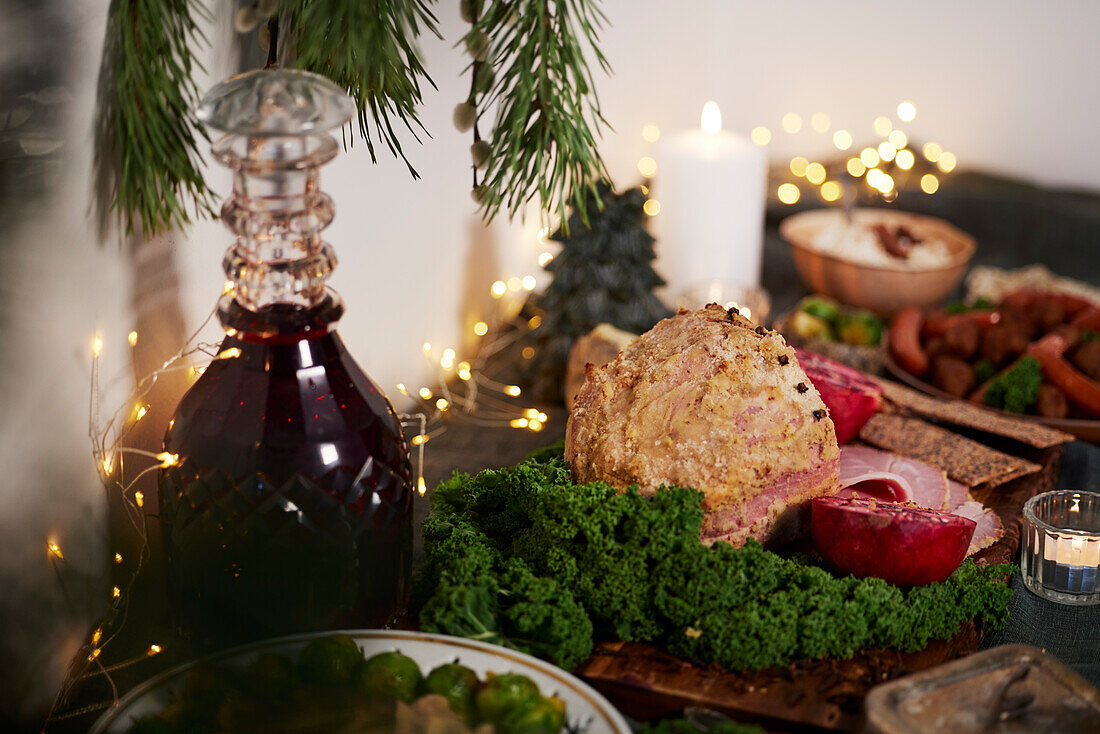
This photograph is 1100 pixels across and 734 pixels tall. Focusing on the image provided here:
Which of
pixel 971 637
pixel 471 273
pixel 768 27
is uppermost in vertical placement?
pixel 768 27

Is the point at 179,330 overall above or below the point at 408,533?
above

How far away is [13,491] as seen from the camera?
43.8 inches

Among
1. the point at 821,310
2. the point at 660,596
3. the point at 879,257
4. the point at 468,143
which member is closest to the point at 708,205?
the point at 821,310

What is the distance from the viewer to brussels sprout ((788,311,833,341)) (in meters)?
2.41

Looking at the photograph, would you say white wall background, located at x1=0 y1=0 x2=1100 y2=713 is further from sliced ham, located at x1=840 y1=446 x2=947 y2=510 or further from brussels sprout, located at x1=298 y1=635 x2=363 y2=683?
sliced ham, located at x1=840 y1=446 x2=947 y2=510

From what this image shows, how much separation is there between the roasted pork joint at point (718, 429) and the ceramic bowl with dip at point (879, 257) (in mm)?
1381

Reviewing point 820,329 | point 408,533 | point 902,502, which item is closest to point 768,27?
point 820,329

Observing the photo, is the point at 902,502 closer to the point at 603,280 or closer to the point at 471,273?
the point at 603,280

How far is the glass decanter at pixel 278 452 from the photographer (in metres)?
1.03

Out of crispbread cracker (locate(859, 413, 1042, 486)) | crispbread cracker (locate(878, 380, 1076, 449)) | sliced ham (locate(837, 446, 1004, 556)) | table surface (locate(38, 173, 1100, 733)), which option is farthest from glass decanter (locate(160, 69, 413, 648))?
crispbread cracker (locate(878, 380, 1076, 449))

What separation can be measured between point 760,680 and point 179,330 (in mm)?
829

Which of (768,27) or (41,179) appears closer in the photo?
(41,179)

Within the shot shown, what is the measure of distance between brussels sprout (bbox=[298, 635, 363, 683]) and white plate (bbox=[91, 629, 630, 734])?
0.01m

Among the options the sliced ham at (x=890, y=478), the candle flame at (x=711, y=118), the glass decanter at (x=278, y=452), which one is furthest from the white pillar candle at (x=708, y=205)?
the glass decanter at (x=278, y=452)
